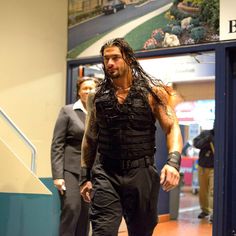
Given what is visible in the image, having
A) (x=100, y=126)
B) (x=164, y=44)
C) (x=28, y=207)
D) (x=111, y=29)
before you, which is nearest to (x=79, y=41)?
(x=111, y=29)

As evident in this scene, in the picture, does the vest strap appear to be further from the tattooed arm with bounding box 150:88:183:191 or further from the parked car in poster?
the parked car in poster

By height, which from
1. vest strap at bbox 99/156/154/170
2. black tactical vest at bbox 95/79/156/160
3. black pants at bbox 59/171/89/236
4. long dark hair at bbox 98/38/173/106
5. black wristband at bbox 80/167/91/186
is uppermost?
long dark hair at bbox 98/38/173/106

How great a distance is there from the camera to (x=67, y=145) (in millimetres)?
3729

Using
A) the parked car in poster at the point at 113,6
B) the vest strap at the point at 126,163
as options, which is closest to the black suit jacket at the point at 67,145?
the vest strap at the point at 126,163

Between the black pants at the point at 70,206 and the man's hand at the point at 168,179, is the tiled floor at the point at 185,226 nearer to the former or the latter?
the black pants at the point at 70,206

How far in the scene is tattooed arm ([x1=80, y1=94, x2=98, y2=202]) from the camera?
264 centimetres

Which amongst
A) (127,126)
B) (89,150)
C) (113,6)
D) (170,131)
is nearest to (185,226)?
(113,6)

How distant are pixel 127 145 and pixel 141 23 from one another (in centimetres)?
281

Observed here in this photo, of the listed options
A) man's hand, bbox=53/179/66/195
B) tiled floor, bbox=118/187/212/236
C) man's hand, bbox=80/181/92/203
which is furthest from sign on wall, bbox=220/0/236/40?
tiled floor, bbox=118/187/212/236

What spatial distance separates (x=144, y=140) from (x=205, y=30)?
232 cm

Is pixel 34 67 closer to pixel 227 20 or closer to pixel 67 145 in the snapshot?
pixel 67 145

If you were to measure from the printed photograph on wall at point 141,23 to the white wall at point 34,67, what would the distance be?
9.0 inches

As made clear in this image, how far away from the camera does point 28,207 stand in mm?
3938

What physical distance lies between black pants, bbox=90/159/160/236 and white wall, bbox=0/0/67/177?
2.55m
